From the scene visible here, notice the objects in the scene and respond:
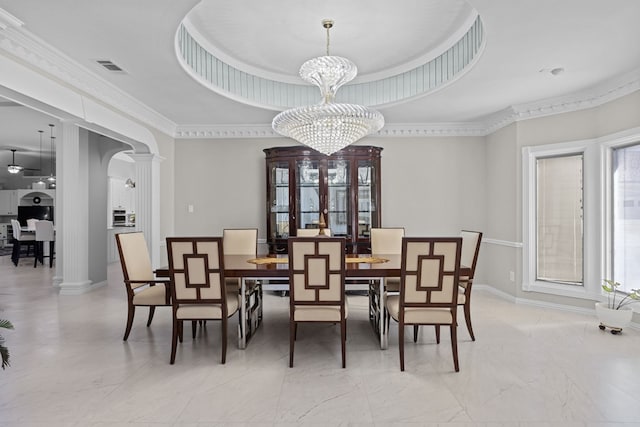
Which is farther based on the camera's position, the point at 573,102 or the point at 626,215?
the point at 573,102

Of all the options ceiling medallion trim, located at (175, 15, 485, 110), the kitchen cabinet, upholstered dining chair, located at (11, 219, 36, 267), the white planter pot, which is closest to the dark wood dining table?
the white planter pot

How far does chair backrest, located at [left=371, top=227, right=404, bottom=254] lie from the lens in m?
3.94

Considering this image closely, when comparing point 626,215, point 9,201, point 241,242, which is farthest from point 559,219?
point 9,201

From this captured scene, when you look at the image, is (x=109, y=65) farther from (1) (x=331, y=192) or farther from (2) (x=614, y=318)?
(2) (x=614, y=318)

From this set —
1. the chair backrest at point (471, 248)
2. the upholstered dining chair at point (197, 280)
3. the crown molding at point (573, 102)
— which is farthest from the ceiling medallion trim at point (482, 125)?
the upholstered dining chair at point (197, 280)

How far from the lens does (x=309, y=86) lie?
4.67 m

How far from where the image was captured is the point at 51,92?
291 cm

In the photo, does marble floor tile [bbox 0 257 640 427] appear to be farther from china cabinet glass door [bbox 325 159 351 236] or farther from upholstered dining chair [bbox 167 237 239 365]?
china cabinet glass door [bbox 325 159 351 236]

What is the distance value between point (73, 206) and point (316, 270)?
395cm

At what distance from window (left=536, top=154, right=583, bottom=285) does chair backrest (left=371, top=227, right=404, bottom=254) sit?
5.76ft

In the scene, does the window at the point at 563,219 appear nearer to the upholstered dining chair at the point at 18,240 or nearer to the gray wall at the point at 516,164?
the gray wall at the point at 516,164

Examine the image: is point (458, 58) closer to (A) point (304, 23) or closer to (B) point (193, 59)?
(A) point (304, 23)

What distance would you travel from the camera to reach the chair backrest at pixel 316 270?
2482 millimetres

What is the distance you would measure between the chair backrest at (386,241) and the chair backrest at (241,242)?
4.18ft
